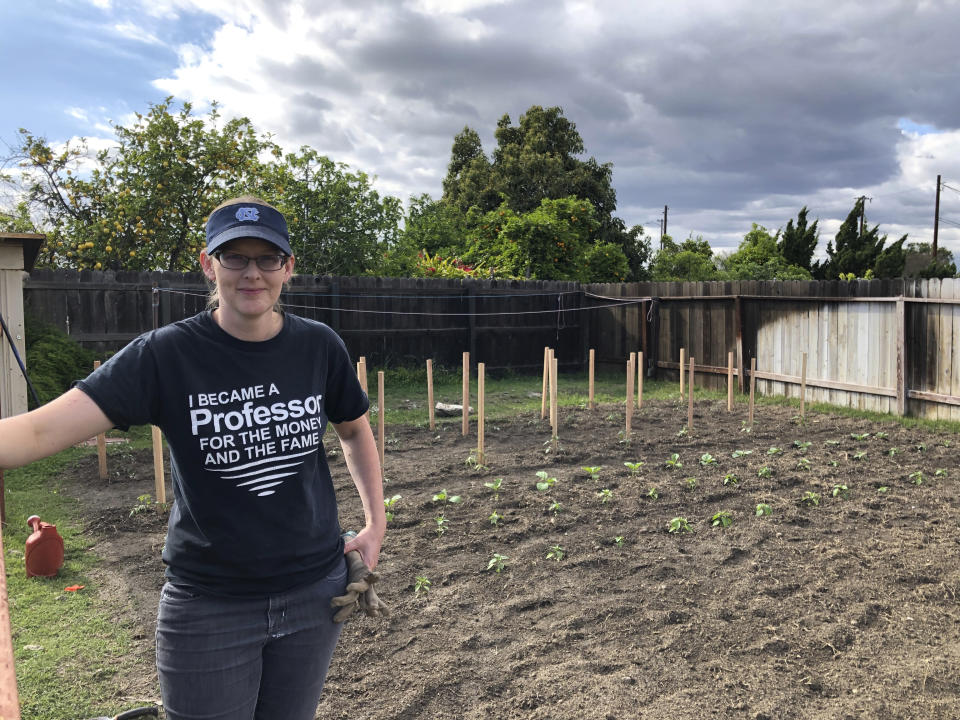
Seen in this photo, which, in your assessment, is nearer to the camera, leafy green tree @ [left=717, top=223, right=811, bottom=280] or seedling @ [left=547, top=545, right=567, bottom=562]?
seedling @ [left=547, top=545, right=567, bottom=562]

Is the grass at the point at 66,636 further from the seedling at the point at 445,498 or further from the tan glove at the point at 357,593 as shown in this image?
the seedling at the point at 445,498

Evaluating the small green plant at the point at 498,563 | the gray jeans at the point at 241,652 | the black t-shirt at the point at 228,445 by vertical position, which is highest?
the black t-shirt at the point at 228,445

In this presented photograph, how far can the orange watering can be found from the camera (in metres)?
4.59

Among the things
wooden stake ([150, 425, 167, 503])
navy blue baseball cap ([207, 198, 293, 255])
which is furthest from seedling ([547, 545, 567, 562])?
navy blue baseball cap ([207, 198, 293, 255])

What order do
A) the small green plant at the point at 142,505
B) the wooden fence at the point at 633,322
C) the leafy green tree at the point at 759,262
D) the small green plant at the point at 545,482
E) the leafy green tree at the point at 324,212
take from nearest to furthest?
the small green plant at the point at 142,505 → the small green plant at the point at 545,482 → the wooden fence at the point at 633,322 → the leafy green tree at the point at 324,212 → the leafy green tree at the point at 759,262

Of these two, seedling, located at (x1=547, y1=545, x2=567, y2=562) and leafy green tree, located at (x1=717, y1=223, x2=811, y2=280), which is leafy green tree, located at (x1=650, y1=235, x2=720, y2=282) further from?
seedling, located at (x1=547, y1=545, x2=567, y2=562)

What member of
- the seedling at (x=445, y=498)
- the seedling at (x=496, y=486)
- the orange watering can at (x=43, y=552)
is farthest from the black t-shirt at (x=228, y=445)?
the seedling at (x=496, y=486)

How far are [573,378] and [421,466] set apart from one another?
8405 mm

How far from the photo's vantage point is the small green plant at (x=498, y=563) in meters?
4.61

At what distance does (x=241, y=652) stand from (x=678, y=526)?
4.23 metres

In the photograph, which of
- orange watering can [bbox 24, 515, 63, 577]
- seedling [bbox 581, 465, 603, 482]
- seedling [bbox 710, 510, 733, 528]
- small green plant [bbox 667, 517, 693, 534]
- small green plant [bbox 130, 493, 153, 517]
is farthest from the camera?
seedling [bbox 581, 465, 603, 482]

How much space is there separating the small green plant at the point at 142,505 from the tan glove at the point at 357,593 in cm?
464

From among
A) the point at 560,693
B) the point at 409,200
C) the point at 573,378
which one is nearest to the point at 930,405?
the point at 573,378

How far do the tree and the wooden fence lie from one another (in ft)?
57.0
